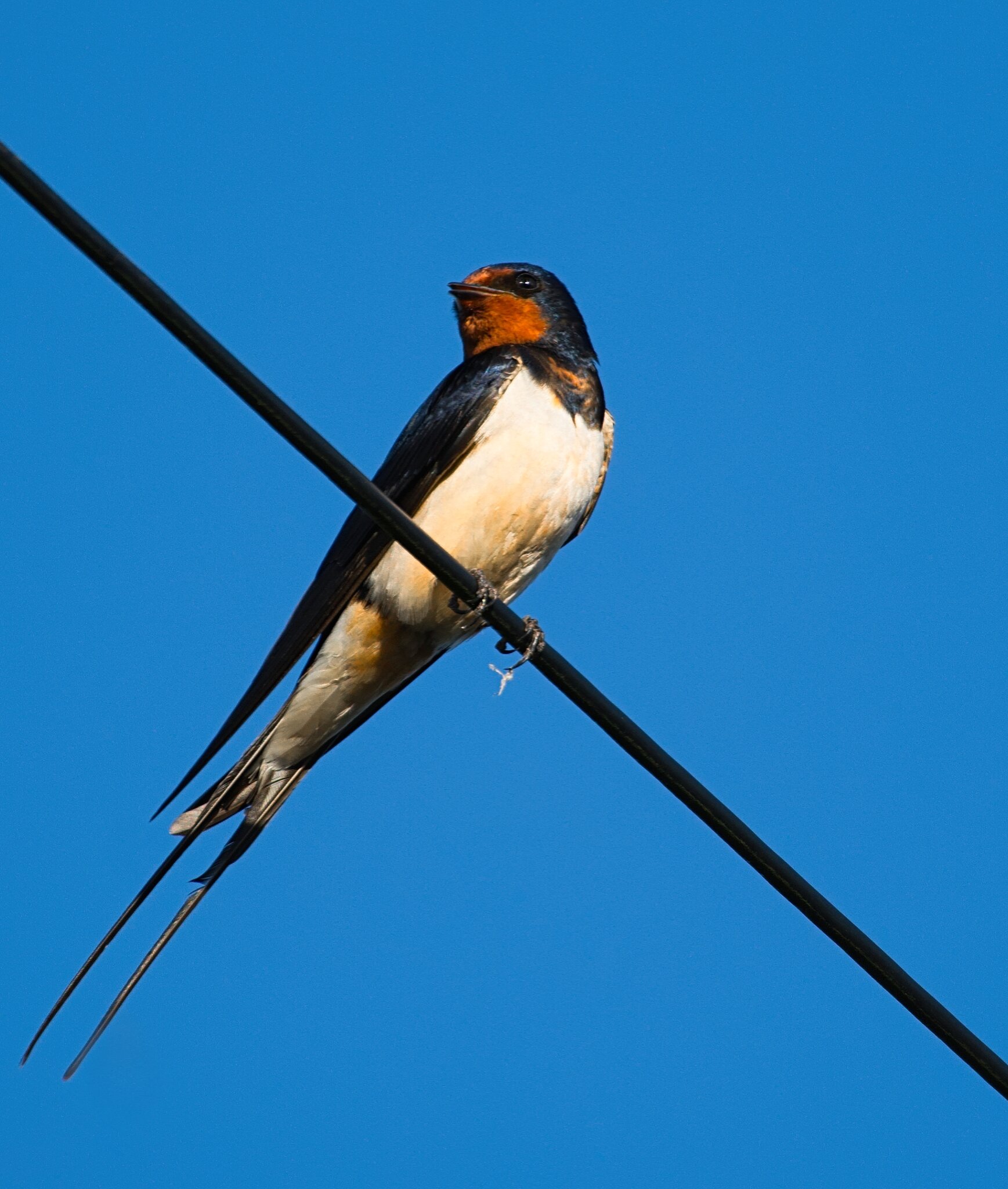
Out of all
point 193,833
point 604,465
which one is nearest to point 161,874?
point 193,833

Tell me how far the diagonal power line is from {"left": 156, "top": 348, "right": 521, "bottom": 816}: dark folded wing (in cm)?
141

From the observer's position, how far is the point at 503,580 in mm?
4957

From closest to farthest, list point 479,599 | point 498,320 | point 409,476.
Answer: point 479,599 → point 409,476 → point 498,320

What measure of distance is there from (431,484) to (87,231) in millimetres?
2473

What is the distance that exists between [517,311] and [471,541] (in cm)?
124

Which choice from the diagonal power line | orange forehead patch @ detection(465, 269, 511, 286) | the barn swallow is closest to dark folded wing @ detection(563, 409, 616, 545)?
the barn swallow

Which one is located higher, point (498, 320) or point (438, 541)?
point (498, 320)

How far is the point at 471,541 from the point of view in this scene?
4.75 m

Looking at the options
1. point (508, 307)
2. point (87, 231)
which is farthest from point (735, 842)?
point (508, 307)

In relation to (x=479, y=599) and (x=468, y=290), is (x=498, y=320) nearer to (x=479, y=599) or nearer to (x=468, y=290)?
(x=468, y=290)

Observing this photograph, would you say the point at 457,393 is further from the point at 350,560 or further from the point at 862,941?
the point at 862,941

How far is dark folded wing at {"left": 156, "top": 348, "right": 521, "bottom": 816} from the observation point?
4730 millimetres

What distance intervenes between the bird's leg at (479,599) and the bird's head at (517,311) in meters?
1.12

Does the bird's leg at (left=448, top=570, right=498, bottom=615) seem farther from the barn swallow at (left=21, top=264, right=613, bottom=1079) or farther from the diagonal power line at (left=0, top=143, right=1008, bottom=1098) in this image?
the diagonal power line at (left=0, top=143, right=1008, bottom=1098)
